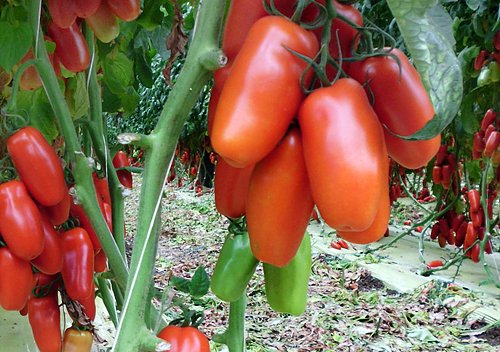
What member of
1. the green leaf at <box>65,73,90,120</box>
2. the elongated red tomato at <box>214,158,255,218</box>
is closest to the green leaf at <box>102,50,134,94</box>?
the green leaf at <box>65,73,90,120</box>

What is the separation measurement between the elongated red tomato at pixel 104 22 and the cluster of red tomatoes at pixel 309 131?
40cm

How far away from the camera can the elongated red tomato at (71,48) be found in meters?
0.88

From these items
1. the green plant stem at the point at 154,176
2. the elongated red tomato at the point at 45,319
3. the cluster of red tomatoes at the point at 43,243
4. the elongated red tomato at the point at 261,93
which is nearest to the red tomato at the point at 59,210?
the cluster of red tomatoes at the point at 43,243

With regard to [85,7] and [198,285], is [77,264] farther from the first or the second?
[85,7]

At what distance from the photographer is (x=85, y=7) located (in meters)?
0.79

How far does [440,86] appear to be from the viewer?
386 mm

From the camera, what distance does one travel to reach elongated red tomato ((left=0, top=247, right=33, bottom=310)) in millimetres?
810

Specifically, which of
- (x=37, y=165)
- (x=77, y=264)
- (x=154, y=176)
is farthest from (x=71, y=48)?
(x=154, y=176)

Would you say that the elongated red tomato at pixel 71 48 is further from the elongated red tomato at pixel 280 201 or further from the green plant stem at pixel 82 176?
the elongated red tomato at pixel 280 201

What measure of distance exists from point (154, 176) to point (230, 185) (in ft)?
→ 0.25

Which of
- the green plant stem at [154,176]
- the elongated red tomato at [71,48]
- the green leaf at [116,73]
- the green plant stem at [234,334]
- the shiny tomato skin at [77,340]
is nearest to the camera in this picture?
the green plant stem at [154,176]

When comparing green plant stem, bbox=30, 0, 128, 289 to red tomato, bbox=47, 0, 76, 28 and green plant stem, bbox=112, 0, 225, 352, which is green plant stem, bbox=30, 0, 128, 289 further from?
green plant stem, bbox=112, 0, 225, 352

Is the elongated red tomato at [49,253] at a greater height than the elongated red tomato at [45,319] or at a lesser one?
greater

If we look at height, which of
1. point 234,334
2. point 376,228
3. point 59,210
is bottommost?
point 234,334
